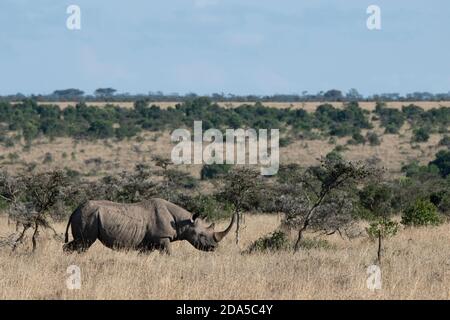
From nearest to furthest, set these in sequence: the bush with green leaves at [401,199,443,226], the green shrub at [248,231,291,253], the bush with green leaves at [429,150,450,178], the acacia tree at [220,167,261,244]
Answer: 1. the green shrub at [248,231,291,253]
2. the acacia tree at [220,167,261,244]
3. the bush with green leaves at [401,199,443,226]
4. the bush with green leaves at [429,150,450,178]

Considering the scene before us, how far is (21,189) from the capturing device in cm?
1820

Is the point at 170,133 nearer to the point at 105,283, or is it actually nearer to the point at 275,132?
the point at 275,132

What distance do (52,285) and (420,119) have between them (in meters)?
65.1

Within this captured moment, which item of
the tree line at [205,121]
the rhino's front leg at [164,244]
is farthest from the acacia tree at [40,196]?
the tree line at [205,121]

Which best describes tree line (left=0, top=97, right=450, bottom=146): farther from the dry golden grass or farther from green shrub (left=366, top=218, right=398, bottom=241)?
the dry golden grass

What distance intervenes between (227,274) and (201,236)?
3624 mm

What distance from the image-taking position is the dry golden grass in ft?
35.7

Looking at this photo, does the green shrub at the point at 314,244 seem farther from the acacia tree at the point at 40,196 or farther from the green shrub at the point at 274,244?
the acacia tree at the point at 40,196

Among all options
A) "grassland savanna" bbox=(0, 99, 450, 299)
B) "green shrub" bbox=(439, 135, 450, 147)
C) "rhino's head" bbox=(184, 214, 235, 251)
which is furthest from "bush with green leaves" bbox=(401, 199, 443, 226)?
"green shrub" bbox=(439, 135, 450, 147)

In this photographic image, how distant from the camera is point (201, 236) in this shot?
15.6m

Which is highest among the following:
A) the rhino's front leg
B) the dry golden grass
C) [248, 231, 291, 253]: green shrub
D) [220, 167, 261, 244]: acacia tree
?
[220, 167, 261, 244]: acacia tree

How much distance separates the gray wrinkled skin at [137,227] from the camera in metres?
15.0

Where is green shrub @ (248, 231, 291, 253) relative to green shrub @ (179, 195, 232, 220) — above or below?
above
